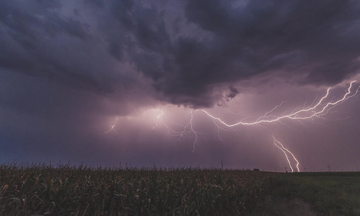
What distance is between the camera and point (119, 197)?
21.8 feet

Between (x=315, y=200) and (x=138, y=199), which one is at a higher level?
(x=138, y=199)

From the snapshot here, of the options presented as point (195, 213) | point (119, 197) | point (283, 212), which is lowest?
point (283, 212)

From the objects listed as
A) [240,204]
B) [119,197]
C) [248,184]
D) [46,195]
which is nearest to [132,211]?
[119,197]

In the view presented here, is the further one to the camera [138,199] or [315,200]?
[315,200]

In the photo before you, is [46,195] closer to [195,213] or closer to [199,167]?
[195,213]

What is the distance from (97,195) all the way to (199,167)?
1328 cm

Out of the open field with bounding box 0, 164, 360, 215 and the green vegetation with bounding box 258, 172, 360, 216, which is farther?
the green vegetation with bounding box 258, 172, 360, 216

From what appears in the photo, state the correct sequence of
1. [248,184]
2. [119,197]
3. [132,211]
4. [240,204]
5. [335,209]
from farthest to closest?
[248,184], [335,209], [240,204], [119,197], [132,211]

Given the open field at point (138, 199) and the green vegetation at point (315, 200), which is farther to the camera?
the green vegetation at point (315, 200)

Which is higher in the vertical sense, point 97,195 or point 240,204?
point 97,195

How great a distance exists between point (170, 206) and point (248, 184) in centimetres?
635

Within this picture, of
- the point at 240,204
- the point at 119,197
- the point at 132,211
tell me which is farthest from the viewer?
the point at 240,204

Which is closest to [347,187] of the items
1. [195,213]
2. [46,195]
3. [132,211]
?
[195,213]

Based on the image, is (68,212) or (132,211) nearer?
(68,212)
